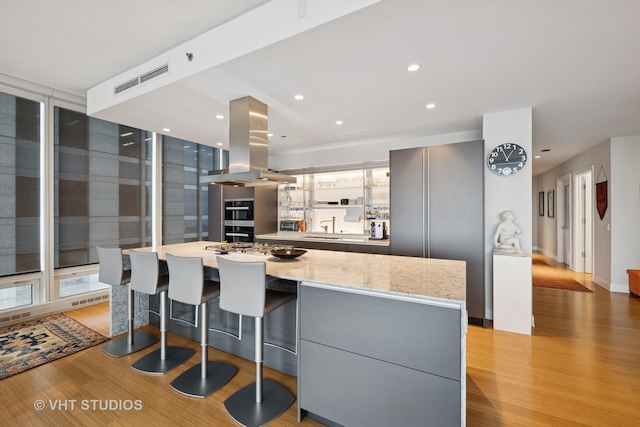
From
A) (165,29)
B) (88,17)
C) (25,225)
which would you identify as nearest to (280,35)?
(165,29)

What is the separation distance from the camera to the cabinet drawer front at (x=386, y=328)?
145 centimetres

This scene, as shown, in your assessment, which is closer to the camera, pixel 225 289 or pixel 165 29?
pixel 225 289

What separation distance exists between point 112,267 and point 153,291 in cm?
68

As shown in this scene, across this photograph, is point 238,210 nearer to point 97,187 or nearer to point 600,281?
point 97,187

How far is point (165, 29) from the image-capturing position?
231 centimetres

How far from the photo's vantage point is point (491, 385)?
225 centimetres

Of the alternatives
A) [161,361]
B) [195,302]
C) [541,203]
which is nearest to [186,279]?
[195,302]

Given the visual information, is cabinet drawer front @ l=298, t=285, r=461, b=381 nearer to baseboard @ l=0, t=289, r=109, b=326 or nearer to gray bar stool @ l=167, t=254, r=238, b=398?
gray bar stool @ l=167, t=254, r=238, b=398

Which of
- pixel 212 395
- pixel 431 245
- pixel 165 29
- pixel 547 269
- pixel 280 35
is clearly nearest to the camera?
pixel 280 35

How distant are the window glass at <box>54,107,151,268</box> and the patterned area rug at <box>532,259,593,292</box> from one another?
709 centimetres

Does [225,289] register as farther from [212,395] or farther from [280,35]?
[280,35]

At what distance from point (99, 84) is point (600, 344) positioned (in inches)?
242

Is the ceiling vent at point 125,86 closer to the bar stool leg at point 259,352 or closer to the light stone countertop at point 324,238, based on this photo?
the bar stool leg at point 259,352

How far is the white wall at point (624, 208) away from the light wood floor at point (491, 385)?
194 centimetres
